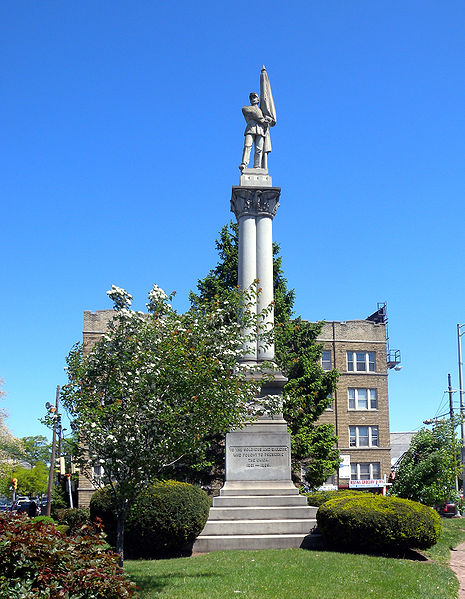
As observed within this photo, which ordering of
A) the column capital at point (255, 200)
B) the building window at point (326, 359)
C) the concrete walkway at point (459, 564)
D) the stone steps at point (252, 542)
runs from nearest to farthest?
the concrete walkway at point (459, 564)
the stone steps at point (252, 542)
the column capital at point (255, 200)
the building window at point (326, 359)

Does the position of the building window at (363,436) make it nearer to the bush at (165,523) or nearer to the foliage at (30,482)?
the foliage at (30,482)

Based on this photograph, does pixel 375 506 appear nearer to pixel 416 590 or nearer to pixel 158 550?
pixel 416 590

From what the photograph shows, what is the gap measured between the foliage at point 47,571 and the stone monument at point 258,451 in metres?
5.62

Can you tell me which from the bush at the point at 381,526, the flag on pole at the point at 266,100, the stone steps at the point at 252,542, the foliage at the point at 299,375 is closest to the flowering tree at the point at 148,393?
the bush at the point at 381,526

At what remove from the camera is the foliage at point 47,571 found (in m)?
6.90

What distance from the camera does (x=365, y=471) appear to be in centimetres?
4812

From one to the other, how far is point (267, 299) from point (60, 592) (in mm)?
12494

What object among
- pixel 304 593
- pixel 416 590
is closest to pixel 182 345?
pixel 304 593

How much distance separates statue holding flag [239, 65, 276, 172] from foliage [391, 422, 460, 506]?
33.9 feet

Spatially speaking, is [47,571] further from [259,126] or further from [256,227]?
[259,126]

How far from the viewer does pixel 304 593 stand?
33.4 feet

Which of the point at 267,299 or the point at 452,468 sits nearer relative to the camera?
the point at 267,299

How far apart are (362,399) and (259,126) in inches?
1292

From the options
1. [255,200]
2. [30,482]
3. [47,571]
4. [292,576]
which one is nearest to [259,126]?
[255,200]
